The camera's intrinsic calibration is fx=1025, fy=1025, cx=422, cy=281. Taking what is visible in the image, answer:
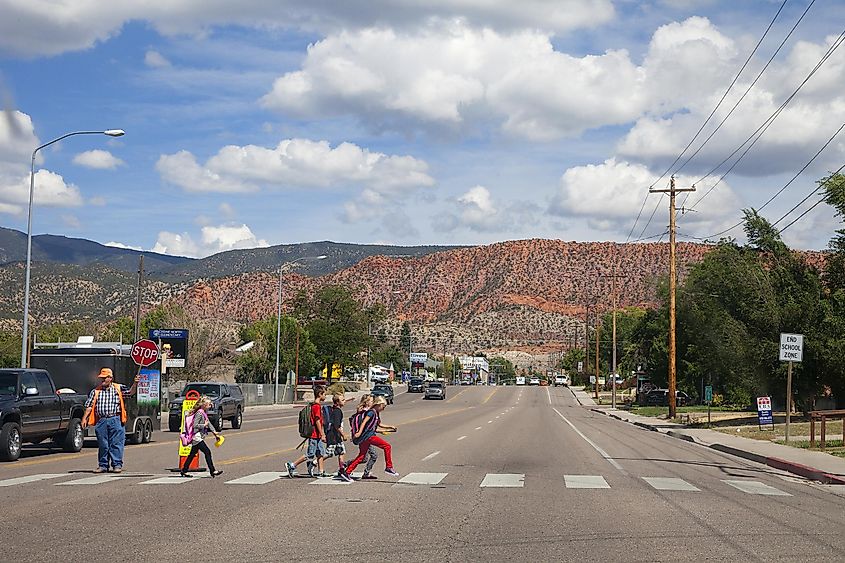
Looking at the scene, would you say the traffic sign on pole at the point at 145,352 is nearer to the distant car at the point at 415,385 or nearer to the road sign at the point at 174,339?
the road sign at the point at 174,339

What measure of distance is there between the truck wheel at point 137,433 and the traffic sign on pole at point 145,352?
7417mm

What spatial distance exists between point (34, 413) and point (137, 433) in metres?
5.73

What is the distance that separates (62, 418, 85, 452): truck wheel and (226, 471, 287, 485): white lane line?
6937mm

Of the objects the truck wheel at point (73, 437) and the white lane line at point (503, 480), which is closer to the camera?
the white lane line at point (503, 480)

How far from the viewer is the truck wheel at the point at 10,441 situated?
21.1 m

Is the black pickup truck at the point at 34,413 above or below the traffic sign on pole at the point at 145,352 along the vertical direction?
below

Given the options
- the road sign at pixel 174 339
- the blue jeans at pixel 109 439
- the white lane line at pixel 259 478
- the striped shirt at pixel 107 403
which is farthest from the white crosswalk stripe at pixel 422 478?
the road sign at pixel 174 339

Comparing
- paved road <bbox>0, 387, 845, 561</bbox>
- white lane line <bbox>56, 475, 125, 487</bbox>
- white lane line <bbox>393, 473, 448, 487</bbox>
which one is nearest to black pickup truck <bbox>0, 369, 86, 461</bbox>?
paved road <bbox>0, 387, 845, 561</bbox>

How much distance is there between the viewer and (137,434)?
91.6ft

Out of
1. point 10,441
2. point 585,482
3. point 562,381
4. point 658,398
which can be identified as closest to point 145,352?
point 10,441

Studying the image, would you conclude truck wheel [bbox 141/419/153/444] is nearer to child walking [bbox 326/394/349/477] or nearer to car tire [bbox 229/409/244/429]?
car tire [bbox 229/409/244/429]

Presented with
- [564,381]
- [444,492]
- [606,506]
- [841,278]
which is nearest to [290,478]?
[444,492]

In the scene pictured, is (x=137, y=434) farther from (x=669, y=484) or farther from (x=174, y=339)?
(x=174, y=339)

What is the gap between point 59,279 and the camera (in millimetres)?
121000
